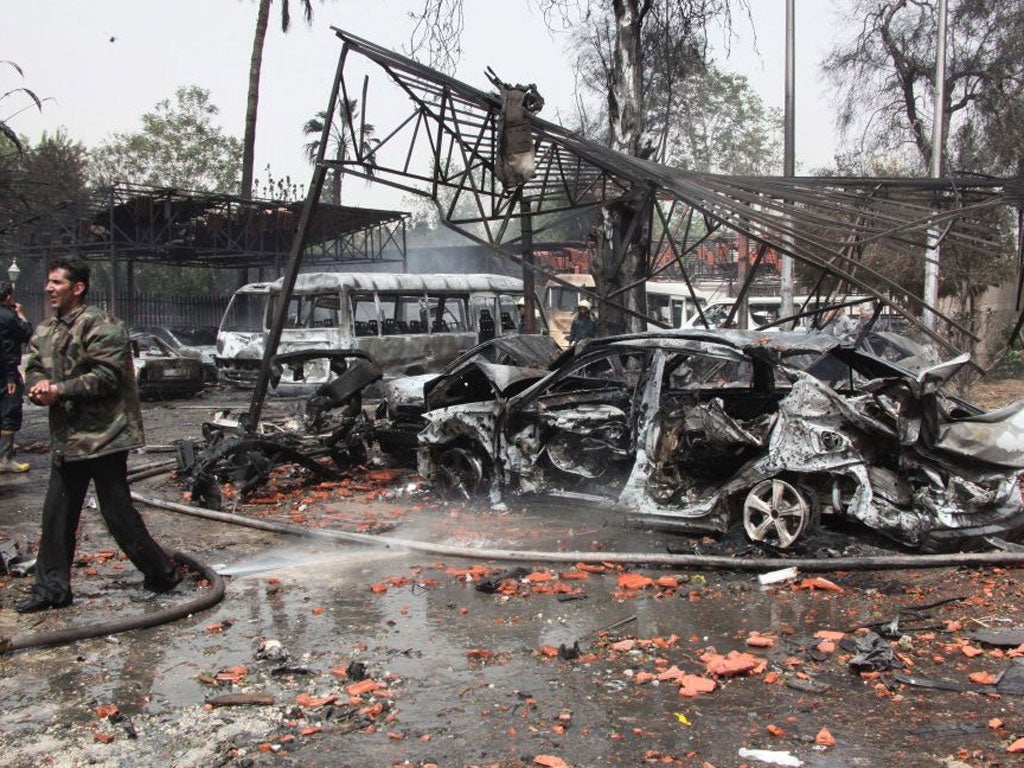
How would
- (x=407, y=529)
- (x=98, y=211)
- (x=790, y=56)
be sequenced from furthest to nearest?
1. (x=98, y=211)
2. (x=790, y=56)
3. (x=407, y=529)

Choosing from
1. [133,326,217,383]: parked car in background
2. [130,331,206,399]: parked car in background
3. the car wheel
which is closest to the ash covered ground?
→ the car wheel

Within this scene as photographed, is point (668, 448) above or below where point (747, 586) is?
above

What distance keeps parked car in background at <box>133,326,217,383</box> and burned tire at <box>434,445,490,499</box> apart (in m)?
12.7

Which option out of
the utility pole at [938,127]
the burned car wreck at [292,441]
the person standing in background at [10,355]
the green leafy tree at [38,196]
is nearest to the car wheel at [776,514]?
the burned car wreck at [292,441]

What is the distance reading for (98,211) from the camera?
955 inches

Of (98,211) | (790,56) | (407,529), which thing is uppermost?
(790,56)

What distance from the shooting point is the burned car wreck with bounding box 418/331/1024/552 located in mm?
6207

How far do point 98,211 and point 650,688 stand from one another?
23.7 meters

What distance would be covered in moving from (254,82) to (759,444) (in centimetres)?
2699

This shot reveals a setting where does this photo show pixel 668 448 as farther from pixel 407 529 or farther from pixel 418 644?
pixel 418 644

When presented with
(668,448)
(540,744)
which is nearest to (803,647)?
(540,744)

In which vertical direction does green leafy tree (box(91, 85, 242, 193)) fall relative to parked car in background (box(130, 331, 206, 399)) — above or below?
above

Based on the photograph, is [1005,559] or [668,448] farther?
[668,448]

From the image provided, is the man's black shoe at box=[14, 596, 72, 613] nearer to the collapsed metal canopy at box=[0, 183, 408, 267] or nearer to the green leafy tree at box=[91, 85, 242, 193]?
the collapsed metal canopy at box=[0, 183, 408, 267]
